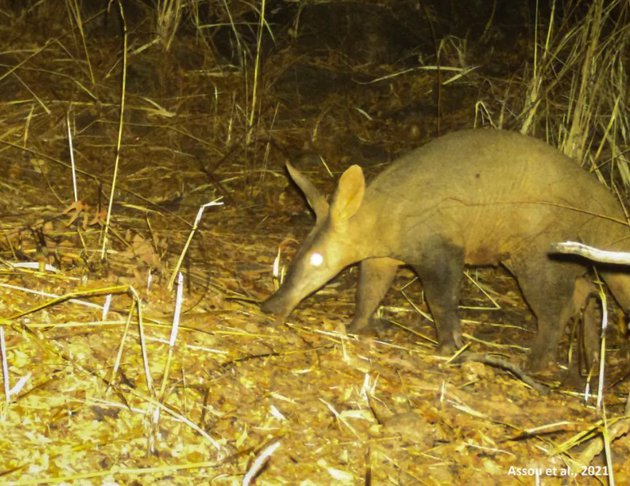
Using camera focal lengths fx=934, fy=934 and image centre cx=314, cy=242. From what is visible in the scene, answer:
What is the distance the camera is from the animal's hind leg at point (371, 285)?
618 centimetres

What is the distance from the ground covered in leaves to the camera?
11.5 ft

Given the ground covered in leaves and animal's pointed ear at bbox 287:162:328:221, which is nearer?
the ground covered in leaves

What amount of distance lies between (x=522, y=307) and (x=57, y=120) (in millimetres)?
4080

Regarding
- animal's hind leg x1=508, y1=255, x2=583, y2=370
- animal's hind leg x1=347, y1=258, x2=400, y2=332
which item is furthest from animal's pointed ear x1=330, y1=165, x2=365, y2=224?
animal's hind leg x1=508, y1=255, x2=583, y2=370

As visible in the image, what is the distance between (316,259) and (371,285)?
0.50 m

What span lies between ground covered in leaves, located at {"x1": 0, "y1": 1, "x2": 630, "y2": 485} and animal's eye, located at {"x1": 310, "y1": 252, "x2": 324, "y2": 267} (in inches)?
13.7

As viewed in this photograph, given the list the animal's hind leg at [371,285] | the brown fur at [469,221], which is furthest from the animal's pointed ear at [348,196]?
the animal's hind leg at [371,285]

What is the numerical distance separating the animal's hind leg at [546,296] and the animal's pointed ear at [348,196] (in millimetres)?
1172

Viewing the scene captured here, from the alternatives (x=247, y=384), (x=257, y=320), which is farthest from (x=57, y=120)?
(x=247, y=384)

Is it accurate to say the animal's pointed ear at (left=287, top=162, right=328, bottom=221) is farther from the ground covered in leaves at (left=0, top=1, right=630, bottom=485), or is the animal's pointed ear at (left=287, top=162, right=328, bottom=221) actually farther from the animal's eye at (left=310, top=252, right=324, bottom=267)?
the ground covered in leaves at (left=0, top=1, right=630, bottom=485)

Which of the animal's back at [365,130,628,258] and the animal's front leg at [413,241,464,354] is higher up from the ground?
the animal's back at [365,130,628,258]

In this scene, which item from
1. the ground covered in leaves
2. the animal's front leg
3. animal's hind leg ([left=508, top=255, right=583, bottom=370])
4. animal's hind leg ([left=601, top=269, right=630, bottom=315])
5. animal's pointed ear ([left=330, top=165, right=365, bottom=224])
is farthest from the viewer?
animal's hind leg ([left=601, top=269, right=630, bottom=315])

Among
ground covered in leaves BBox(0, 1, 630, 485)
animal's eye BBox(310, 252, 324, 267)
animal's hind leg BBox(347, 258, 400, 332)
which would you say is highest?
ground covered in leaves BBox(0, 1, 630, 485)

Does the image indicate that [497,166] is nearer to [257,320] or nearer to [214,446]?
[257,320]
